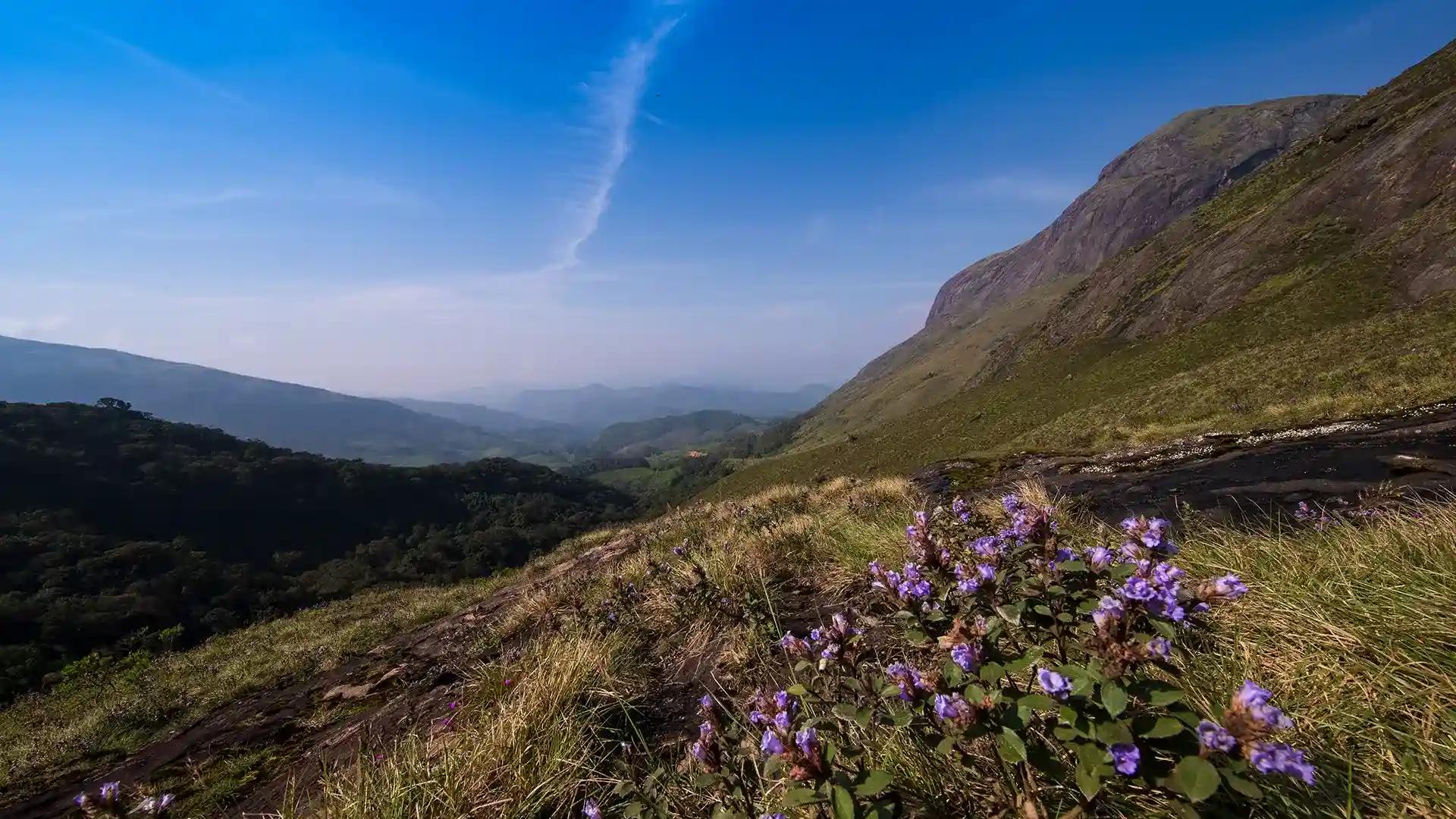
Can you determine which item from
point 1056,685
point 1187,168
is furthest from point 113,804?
point 1187,168

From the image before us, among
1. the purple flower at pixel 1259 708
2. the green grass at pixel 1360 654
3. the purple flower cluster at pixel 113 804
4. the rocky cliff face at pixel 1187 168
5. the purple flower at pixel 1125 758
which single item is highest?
the rocky cliff face at pixel 1187 168

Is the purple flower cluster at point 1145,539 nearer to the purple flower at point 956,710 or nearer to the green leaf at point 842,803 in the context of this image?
the purple flower at point 956,710

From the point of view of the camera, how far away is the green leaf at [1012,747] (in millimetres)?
1561

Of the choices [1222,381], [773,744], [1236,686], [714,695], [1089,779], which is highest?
[1222,381]

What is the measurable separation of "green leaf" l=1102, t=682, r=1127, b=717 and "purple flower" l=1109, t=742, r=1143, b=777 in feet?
0.27

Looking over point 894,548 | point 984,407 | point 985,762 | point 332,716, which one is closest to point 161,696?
point 332,716

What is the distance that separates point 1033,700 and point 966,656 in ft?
0.68

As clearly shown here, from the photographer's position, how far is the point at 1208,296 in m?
41.8

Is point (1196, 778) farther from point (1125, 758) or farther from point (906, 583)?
point (906, 583)

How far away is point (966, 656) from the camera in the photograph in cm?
175

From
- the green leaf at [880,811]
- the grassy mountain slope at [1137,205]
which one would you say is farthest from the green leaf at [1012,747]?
the grassy mountain slope at [1137,205]

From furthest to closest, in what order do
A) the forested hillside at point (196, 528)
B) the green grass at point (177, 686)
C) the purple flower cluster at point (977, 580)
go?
the forested hillside at point (196, 528), the green grass at point (177, 686), the purple flower cluster at point (977, 580)

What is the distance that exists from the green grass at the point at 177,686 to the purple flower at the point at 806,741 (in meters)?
9.19

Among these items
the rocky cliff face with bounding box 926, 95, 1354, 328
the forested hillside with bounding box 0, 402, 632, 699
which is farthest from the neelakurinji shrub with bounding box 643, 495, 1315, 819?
the rocky cliff face with bounding box 926, 95, 1354, 328
